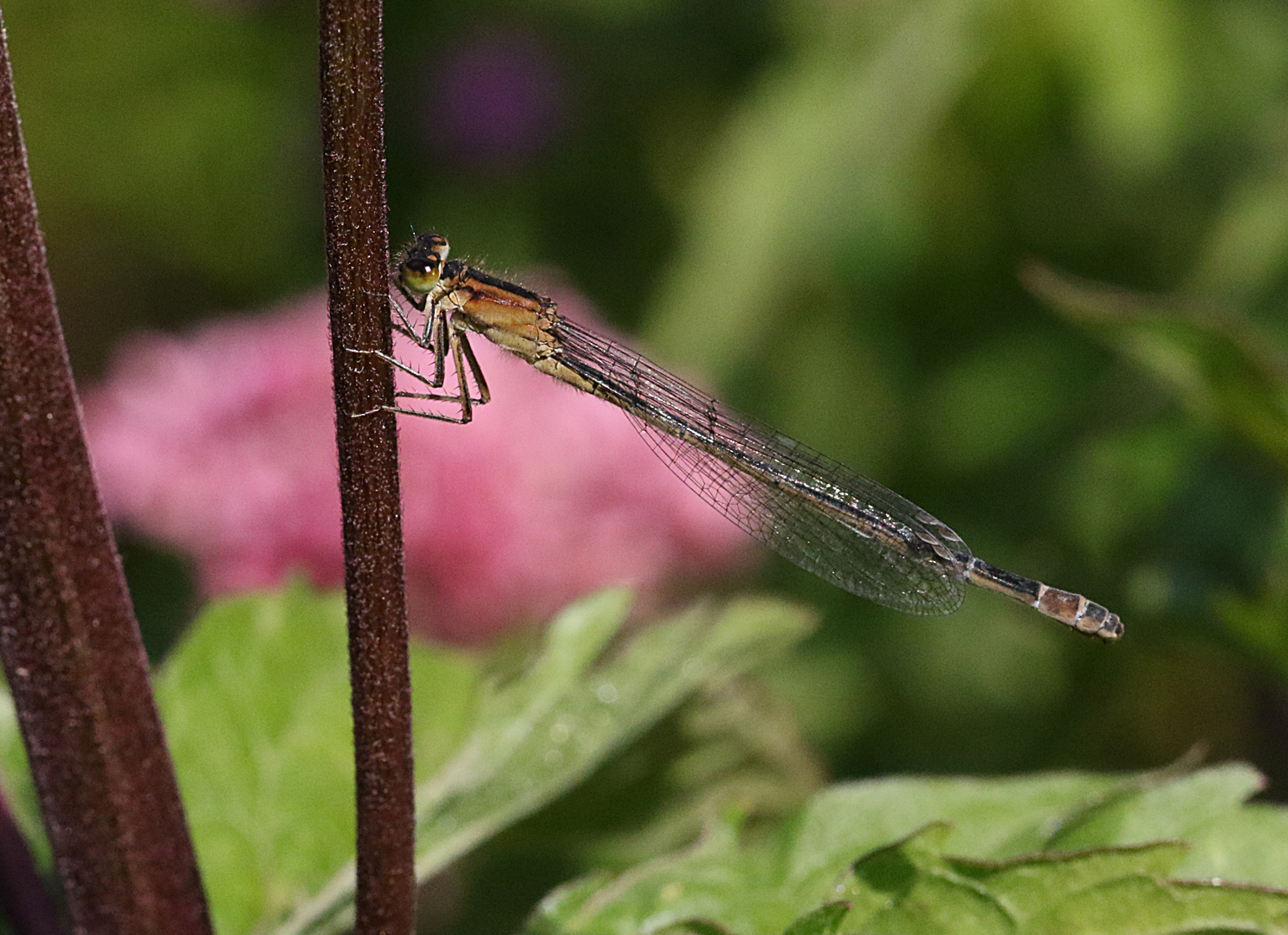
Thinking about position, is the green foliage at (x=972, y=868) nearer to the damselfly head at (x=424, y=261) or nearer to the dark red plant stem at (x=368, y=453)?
the dark red plant stem at (x=368, y=453)

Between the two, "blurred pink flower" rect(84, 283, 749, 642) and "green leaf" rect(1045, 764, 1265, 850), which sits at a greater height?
"blurred pink flower" rect(84, 283, 749, 642)

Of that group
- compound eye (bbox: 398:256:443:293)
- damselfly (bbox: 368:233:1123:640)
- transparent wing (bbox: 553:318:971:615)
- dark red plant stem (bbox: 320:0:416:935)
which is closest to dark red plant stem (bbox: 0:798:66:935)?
dark red plant stem (bbox: 320:0:416:935)

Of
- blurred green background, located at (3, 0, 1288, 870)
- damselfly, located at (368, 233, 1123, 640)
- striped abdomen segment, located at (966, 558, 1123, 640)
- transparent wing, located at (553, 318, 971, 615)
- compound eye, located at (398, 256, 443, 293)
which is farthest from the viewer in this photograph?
blurred green background, located at (3, 0, 1288, 870)

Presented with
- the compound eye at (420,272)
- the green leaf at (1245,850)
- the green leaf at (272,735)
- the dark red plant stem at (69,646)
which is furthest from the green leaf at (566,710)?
the green leaf at (1245,850)

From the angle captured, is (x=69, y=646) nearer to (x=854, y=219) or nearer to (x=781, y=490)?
(x=781, y=490)

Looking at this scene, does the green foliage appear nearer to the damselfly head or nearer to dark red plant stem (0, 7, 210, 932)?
dark red plant stem (0, 7, 210, 932)

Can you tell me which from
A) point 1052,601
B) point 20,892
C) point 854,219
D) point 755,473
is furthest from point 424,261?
point 854,219

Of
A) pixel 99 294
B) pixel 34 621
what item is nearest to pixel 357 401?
pixel 34 621
